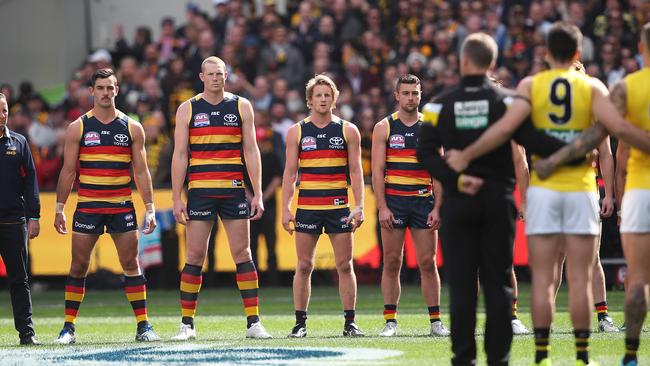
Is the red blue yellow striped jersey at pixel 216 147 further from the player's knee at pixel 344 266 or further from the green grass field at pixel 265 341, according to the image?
the green grass field at pixel 265 341

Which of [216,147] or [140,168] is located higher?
[216,147]

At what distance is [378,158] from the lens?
12672 mm

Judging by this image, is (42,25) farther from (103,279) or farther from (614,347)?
(614,347)

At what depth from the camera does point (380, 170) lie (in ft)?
A: 41.4

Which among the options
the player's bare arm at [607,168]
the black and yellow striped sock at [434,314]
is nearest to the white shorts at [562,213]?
the player's bare arm at [607,168]

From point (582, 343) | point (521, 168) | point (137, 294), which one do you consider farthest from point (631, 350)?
point (137, 294)

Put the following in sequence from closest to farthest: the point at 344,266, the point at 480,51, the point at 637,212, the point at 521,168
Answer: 1. the point at 480,51
2. the point at 637,212
3. the point at 521,168
4. the point at 344,266

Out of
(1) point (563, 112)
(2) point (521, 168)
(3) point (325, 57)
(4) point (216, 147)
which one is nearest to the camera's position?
(1) point (563, 112)

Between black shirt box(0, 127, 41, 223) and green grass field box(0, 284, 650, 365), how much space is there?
1231 mm

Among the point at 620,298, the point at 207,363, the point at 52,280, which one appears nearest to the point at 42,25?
the point at 52,280

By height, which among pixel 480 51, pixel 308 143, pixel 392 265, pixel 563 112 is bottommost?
pixel 392 265

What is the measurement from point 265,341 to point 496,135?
3931 mm

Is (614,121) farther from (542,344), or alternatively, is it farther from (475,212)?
(542,344)

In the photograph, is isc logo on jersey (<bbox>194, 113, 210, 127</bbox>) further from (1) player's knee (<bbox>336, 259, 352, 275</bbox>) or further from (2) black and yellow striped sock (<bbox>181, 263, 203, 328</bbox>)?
(1) player's knee (<bbox>336, 259, 352, 275</bbox>)
